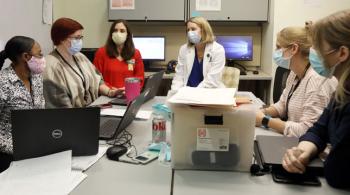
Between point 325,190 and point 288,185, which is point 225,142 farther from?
point 325,190

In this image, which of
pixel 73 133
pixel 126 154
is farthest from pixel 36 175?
pixel 126 154

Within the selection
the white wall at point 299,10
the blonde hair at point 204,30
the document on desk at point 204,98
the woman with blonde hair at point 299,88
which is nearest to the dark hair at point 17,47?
the document on desk at point 204,98

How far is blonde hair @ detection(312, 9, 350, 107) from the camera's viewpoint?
1235 mm

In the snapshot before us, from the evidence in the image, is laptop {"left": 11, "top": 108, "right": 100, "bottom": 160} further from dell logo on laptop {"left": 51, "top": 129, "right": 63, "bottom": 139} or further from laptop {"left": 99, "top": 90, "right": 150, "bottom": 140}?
laptop {"left": 99, "top": 90, "right": 150, "bottom": 140}

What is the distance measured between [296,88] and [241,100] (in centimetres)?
65

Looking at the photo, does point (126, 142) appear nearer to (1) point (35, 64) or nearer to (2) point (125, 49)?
(1) point (35, 64)

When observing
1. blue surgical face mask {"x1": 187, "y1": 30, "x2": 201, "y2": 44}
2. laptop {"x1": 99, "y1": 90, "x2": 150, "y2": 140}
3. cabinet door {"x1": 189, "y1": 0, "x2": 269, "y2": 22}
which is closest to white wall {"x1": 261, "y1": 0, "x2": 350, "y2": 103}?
cabinet door {"x1": 189, "y1": 0, "x2": 269, "y2": 22}

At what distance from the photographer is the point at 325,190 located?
1241 mm

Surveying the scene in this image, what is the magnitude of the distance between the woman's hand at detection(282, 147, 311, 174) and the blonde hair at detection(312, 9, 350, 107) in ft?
0.77

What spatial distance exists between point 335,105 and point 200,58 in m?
2.25

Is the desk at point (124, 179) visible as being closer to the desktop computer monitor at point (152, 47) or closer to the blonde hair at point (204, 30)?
the blonde hair at point (204, 30)

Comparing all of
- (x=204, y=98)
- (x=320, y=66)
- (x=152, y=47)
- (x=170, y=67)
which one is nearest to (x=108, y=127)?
(x=204, y=98)

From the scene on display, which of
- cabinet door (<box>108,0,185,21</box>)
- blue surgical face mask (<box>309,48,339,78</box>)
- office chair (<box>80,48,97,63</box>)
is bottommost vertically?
blue surgical face mask (<box>309,48,339,78</box>)

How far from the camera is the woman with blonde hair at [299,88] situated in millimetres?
1720
